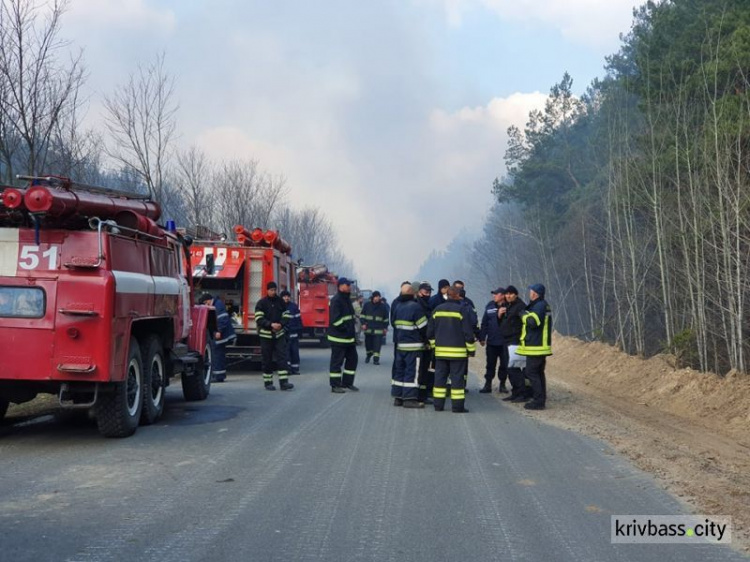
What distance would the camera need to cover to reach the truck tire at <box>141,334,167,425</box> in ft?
33.7

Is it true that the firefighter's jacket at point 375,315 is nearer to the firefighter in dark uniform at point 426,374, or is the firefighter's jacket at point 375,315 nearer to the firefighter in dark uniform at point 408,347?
the firefighter in dark uniform at point 426,374

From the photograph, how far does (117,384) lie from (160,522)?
365cm

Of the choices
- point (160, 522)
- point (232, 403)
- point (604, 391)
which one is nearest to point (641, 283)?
point (604, 391)

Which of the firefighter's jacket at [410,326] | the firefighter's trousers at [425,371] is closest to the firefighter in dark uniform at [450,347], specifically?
the firefighter's jacket at [410,326]

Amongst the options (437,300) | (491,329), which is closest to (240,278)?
(437,300)

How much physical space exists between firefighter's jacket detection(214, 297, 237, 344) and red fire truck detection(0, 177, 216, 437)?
669 centimetres

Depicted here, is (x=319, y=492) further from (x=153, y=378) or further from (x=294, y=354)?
(x=294, y=354)

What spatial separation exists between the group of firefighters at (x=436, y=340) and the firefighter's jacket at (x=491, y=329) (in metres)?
0.02

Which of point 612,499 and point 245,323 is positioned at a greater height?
point 245,323

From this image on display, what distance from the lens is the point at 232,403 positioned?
12945 millimetres

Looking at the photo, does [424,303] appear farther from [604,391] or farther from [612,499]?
[612,499]
